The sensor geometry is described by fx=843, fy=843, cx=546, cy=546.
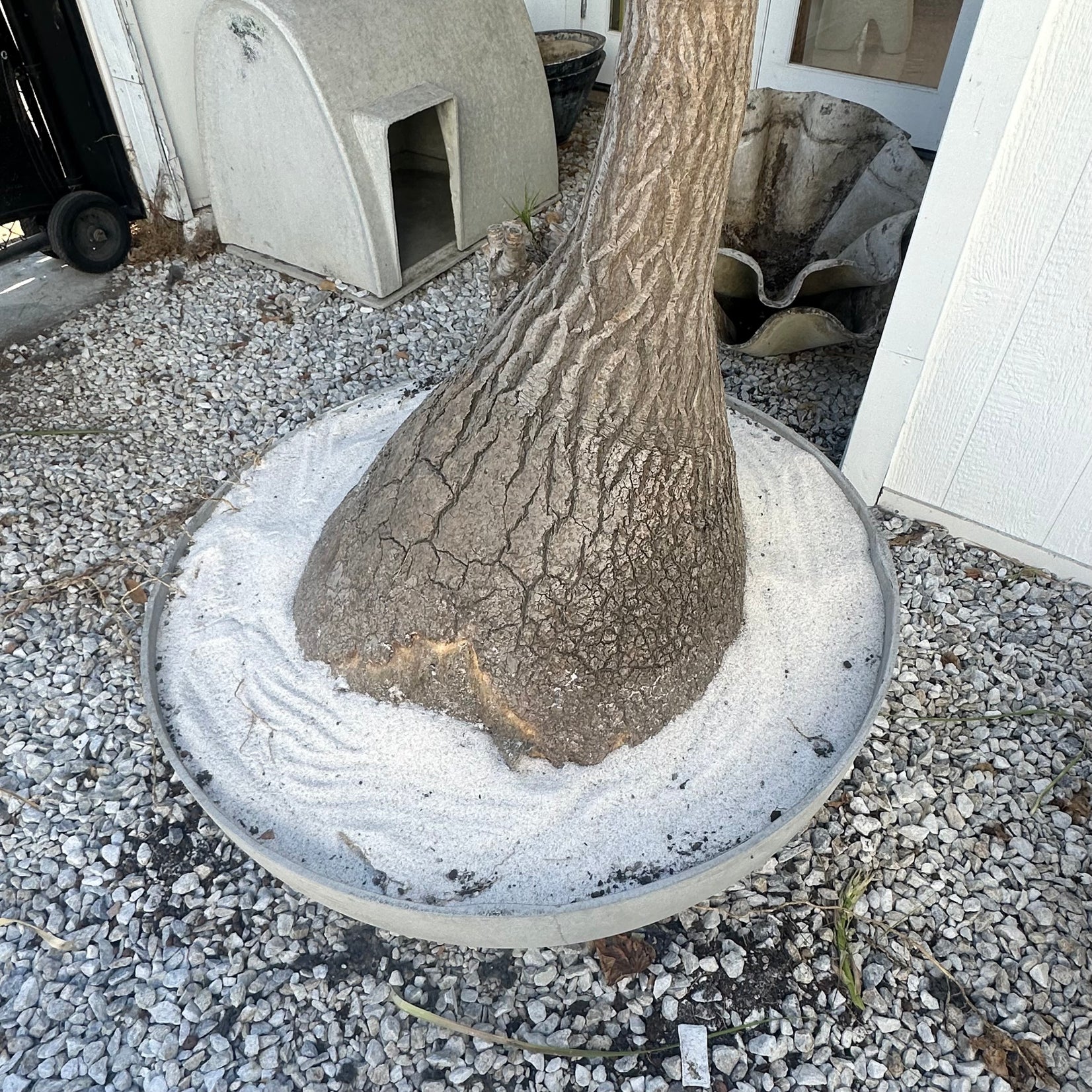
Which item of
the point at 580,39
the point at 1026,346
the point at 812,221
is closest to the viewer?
the point at 1026,346

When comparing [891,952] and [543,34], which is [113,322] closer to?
[543,34]

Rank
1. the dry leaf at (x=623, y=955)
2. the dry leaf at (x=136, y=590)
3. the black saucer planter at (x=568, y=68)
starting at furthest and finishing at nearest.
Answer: the black saucer planter at (x=568, y=68), the dry leaf at (x=136, y=590), the dry leaf at (x=623, y=955)

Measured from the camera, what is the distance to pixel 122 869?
6.59ft

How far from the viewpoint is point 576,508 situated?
1797 mm

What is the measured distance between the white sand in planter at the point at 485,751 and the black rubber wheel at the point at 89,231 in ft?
7.56

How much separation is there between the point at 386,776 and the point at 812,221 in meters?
2.91

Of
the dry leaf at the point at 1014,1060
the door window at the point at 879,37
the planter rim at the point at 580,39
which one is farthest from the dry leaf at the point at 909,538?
the planter rim at the point at 580,39

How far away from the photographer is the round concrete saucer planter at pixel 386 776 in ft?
5.27

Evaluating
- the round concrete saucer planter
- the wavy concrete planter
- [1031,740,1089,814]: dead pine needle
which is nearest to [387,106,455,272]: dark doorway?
the wavy concrete planter

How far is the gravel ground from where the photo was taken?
1716mm

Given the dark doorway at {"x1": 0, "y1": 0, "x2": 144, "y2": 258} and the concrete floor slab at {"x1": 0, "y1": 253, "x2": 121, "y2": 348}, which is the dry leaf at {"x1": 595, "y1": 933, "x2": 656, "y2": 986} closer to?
the concrete floor slab at {"x1": 0, "y1": 253, "x2": 121, "y2": 348}

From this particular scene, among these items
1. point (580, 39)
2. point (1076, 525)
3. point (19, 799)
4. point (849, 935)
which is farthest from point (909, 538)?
point (580, 39)

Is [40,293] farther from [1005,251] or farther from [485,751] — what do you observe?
[1005,251]

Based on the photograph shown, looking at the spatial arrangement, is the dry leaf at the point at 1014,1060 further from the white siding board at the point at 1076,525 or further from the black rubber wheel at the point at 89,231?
the black rubber wheel at the point at 89,231
